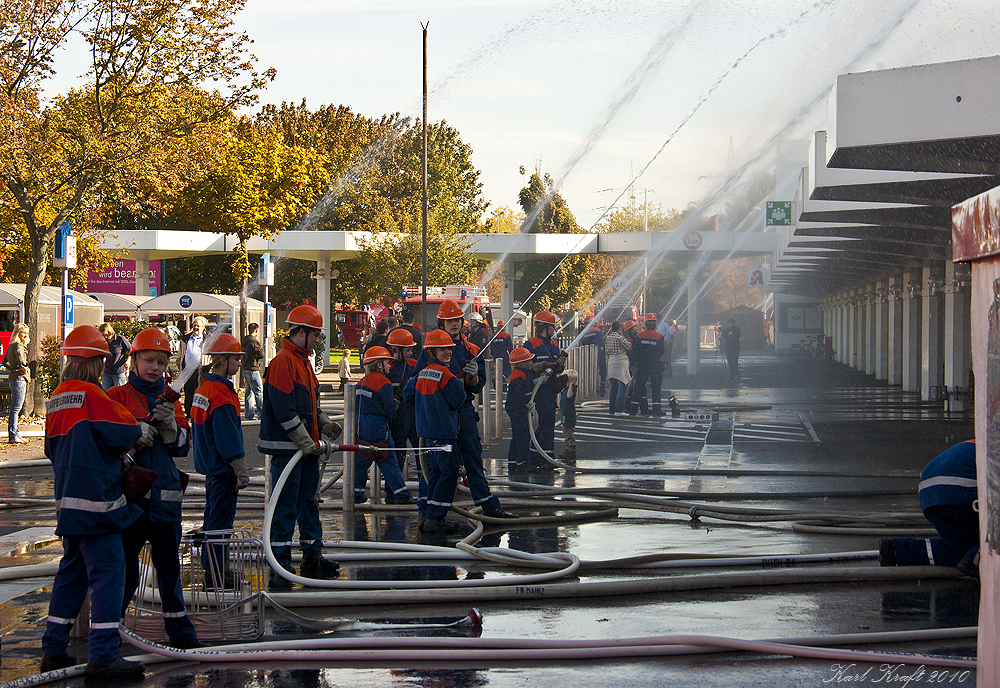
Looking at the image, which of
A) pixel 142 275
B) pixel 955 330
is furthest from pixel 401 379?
pixel 142 275

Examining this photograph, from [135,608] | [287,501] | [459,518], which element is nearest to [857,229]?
[459,518]

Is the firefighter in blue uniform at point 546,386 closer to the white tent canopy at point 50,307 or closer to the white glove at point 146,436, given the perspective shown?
the white glove at point 146,436

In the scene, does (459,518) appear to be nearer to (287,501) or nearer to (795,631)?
(287,501)

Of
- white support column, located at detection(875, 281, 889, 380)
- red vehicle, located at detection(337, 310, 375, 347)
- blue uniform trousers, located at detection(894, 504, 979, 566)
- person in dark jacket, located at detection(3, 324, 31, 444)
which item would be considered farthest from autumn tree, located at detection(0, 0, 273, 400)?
red vehicle, located at detection(337, 310, 375, 347)

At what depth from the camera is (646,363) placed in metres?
21.4

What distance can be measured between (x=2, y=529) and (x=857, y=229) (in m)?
17.6

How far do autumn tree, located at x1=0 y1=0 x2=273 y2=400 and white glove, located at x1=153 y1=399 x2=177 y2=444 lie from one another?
44.8 ft

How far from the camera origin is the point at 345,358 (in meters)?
21.6

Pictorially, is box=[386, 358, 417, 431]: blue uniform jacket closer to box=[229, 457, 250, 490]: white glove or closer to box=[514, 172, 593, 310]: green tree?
box=[229, 457, 250, 490]: white glove

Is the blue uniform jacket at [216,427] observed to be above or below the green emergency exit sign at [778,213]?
below

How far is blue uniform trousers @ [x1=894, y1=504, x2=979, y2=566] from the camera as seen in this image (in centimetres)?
689

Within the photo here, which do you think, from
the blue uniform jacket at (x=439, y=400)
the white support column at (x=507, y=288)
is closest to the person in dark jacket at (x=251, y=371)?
the blue uniform jacket at (x=439, y=400)

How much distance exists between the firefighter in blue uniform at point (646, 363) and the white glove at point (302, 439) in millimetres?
14545

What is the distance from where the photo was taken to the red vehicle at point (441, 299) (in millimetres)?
27078
